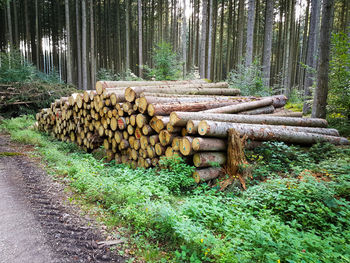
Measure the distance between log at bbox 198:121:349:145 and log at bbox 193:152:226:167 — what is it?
46 cm

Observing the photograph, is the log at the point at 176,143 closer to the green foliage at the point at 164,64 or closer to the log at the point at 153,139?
the log at the point at 153,139

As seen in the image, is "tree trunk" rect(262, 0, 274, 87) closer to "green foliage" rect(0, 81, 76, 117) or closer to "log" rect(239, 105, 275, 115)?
"log" rect(239, 105, 275, 115)

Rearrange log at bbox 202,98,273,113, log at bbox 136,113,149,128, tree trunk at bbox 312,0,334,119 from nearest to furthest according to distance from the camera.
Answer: log at bbox 136,113,149,128, log at bbox 202,98,273,113, tree trunk at bbox 312,0,334,119

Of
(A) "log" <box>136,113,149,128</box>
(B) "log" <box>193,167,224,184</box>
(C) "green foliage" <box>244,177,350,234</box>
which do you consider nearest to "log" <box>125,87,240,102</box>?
(A) "log" <box>136,113,149,128</box>

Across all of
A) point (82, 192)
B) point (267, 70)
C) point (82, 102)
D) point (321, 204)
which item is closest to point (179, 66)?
point (267, 70)

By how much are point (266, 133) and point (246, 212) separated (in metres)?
2.55

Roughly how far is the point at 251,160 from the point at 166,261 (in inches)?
137

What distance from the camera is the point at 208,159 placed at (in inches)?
190

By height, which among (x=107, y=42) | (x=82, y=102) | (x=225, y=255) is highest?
(x=107, y=42)

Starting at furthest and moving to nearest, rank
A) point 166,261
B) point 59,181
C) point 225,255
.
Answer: point 59,181 → point 166,261 → point 225,255

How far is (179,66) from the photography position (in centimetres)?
1421

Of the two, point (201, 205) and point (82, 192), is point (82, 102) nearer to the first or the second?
point (82, 192)

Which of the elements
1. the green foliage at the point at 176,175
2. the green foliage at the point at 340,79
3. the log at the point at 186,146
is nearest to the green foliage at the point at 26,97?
the green foliage at the point at 176,175

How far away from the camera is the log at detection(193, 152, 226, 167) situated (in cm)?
478
